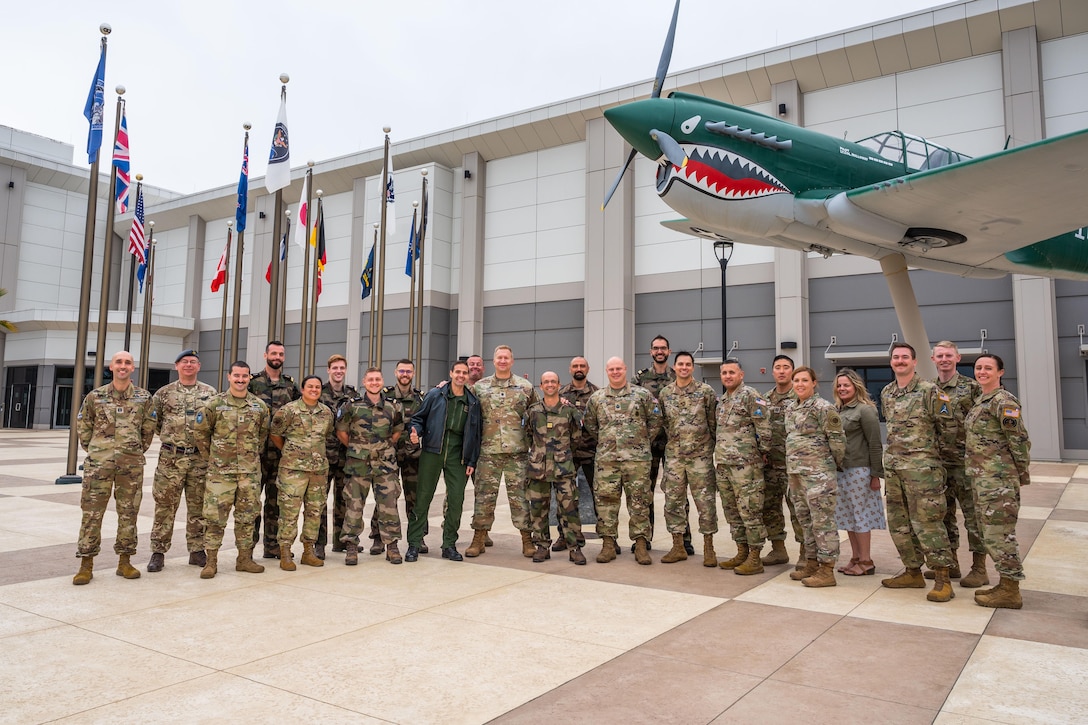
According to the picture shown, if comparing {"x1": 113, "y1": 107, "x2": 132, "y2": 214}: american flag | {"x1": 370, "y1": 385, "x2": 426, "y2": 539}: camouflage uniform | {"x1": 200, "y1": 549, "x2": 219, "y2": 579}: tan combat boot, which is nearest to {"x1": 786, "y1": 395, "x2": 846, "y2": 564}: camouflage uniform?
{"x1": 370, "y1": 385, "x2": 426, "y2": 539}: camouflage uniform

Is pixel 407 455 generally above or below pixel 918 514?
above

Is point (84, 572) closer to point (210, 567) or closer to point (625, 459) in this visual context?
point (210, 567)

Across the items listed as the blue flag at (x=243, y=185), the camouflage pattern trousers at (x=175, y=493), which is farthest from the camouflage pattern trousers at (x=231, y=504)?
the blue flag at (x=243, y=185)

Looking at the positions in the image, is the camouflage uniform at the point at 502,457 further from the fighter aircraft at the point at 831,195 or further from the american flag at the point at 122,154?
the american flag at the point at 122,154

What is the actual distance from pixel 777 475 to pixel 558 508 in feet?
7.02

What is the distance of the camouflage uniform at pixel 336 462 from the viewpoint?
6738mm

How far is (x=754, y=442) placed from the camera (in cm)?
630

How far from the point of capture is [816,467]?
5.83m

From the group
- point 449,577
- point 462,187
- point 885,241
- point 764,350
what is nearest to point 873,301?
point 764,350

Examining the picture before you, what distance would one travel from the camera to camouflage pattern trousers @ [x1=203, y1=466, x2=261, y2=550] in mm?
5934

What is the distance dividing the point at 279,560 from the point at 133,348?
120 feet

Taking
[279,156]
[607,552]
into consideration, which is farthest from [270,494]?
[279,156]

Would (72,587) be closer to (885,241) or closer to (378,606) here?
(378,606)

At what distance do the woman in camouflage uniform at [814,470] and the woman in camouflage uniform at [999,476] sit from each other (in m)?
1.01
